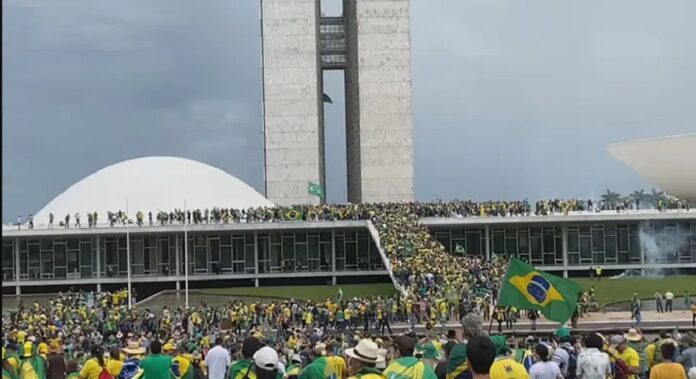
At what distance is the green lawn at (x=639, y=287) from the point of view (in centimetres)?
3341

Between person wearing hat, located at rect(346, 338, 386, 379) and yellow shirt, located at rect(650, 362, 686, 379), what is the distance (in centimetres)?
320

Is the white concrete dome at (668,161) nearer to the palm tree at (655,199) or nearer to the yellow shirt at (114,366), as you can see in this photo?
the palm tree at (655,199)

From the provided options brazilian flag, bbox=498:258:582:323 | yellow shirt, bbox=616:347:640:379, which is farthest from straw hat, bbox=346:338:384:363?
brazilian flag, bbox=498:258:582:323

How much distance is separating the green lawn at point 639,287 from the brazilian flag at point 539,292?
60.3 feet

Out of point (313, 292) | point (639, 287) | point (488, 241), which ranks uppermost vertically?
point (488, 241)

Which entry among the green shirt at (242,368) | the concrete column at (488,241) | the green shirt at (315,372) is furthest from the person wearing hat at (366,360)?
the concrete column at (488,241)

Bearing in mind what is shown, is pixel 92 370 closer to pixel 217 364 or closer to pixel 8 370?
pixel 8 370

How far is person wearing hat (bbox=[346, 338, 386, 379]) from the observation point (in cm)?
538

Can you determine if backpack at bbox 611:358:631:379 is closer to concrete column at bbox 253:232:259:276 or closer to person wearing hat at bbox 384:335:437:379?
person wearing hat at bbox 384:335:437:379

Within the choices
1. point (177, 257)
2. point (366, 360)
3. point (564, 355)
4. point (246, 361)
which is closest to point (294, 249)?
point (177, 257)

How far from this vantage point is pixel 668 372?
25.2ft

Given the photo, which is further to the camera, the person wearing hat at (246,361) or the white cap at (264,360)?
the person wearing hat at (246,361)

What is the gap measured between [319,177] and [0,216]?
6061 cm

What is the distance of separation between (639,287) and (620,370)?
29.1m
